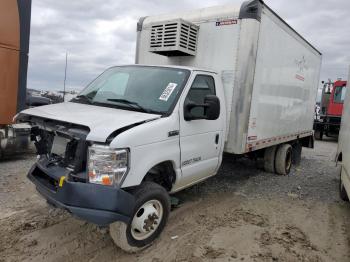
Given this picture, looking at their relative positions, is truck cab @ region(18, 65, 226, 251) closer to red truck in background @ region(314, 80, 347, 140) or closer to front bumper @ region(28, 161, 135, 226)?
front bumper @ region(28, 161, 135, 226)

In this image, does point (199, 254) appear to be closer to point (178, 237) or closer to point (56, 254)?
point (178, 237)

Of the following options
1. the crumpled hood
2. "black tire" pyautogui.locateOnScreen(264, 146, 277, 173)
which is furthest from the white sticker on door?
"black tire" pyautogui.locateOnScreen(264, 146, 277, 173)

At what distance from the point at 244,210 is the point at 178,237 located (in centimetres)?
165

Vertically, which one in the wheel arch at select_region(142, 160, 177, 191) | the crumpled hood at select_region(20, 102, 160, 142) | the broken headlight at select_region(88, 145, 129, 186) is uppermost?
the crumpled hood at select_region(20, 102, 160, 142)

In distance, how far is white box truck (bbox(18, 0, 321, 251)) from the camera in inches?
141

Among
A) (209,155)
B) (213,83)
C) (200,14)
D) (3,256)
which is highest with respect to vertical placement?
(200,14)

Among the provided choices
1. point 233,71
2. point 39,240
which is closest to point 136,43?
point 233,71

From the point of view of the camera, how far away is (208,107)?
4.53 metres

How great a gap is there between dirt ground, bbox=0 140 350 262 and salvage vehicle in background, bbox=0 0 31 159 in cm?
81

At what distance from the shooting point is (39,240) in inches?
166

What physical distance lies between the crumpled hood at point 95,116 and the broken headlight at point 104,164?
0.13 m

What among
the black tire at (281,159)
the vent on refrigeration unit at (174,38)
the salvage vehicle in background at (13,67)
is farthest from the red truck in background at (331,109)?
the salvage vehicle in background at (13,67)

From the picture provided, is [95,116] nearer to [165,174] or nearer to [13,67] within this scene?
[165,174]

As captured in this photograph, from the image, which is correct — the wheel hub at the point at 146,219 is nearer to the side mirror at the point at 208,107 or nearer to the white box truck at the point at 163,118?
the white box truck at the point at 163,118
